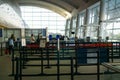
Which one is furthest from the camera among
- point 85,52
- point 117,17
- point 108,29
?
point 108,29

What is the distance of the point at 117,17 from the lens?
2923 cm

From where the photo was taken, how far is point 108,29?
1257 inches

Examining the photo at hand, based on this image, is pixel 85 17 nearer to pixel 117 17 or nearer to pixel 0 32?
pixel 117 17

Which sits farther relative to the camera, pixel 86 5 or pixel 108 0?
pixel 86 5

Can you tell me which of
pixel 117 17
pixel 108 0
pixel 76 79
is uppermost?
pixel 108 0

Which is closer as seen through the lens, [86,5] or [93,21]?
[93,21]

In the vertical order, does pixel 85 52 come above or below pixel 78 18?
below

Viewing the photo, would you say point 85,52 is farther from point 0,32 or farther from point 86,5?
point 86,5

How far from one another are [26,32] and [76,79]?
968 inches

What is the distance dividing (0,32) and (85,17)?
21434mm

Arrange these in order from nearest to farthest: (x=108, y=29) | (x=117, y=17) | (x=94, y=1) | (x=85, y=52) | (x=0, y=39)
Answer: (x=85, y=52) < (x=0, y=39) < (x=117, y=17) < (x=108, y=29) < (x=94, y=1)

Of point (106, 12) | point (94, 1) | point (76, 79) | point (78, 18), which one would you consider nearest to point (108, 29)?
point (106, 12)

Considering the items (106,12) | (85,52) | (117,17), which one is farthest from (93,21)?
(85,52)

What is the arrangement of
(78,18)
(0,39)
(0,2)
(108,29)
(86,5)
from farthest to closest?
(78,18) < (86,5) < (108,29) < (0,39) < (0,2)
